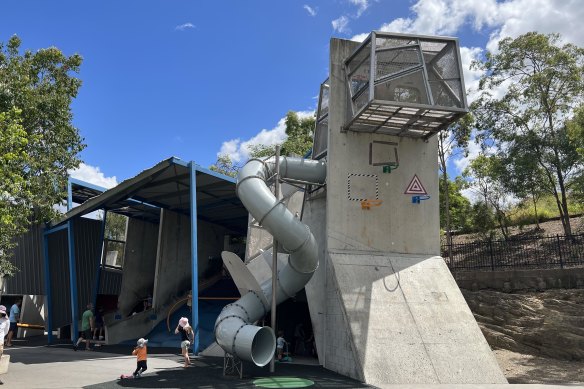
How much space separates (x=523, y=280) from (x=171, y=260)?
1688 centimetres

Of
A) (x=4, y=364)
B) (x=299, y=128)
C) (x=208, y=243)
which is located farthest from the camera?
(x=299, y=128)

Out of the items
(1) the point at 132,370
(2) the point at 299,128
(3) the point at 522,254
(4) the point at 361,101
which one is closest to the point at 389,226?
(4) the point at 361,101

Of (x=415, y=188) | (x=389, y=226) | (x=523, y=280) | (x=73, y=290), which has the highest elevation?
(x=415, y=188)

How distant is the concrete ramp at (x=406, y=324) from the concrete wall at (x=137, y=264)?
16.0 metres

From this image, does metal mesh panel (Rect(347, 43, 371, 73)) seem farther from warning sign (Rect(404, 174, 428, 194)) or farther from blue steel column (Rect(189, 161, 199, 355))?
blue steel column (Rect(189, 161, 199, 355))

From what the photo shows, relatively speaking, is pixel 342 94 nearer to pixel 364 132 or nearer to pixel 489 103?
pixel 364 132

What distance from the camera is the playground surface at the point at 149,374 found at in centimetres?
888

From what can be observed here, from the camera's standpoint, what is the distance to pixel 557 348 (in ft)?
38.5

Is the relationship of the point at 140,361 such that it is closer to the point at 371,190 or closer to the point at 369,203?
the point at 369,203

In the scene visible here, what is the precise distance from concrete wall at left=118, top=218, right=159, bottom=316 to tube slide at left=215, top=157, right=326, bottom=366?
1463cm

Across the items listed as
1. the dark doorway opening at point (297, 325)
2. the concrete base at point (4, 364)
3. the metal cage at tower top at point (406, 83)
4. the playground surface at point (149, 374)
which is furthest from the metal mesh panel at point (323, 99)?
the concrete base at point (4, 364)

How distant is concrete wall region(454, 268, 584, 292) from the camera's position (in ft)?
41.5

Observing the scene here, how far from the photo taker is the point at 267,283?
39.2 ft

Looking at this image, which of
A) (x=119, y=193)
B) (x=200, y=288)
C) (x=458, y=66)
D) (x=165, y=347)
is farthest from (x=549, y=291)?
(x=200, y=288)
